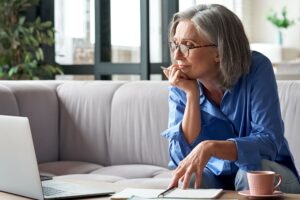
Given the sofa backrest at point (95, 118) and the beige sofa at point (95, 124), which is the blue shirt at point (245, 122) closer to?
the beige sofa at point (95, 124)

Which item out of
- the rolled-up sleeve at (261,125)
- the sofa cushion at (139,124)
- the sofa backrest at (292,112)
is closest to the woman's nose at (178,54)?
the rolled-up sleeve at (261,125)

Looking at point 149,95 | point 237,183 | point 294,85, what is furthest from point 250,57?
point 149,95

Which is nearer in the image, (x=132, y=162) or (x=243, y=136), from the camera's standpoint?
(x=243, y=136)

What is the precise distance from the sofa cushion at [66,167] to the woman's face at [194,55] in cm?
146

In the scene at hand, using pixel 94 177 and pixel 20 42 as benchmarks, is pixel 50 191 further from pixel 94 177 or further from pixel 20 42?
pixel 20 42

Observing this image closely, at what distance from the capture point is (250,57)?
2.22 m

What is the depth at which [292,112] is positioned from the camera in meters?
→ 2.98

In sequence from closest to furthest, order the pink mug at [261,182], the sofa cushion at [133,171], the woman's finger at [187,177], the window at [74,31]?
the pink mug at [261,182], the woman's finger at [187,177], the sofa cushion at [133,171], the window at [74,31]

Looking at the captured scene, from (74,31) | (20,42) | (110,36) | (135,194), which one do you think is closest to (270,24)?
(74,31)

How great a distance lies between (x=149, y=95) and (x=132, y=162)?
0.37 m

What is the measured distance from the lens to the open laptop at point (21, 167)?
5.77 feet

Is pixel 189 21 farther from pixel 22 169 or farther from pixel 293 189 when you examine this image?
pixel 22 169

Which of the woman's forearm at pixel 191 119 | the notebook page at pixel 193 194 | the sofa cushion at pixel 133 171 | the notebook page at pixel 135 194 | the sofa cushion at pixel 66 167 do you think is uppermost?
the woman's forearm at pixel 191 119

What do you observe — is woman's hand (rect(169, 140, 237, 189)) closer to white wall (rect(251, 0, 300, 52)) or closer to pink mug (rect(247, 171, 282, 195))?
pink mug (rect(247, 171, 282, 195))
